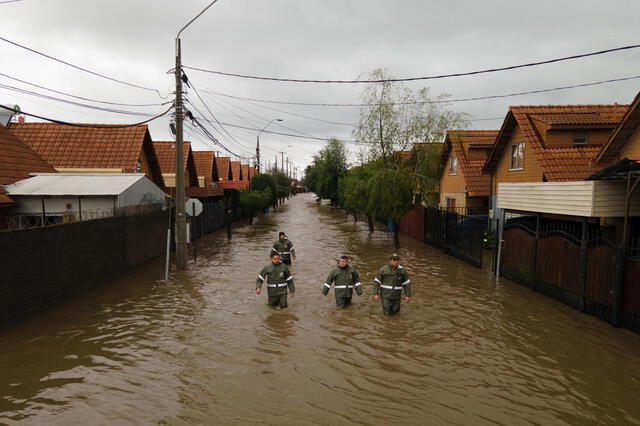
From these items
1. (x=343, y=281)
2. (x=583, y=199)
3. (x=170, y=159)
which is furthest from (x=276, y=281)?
(x=170, y=159)

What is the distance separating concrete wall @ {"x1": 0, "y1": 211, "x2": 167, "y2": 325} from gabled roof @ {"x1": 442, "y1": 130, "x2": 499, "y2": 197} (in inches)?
683

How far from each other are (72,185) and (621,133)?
1719cm

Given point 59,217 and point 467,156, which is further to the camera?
point 467,156

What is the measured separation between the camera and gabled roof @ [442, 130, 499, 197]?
2339cm

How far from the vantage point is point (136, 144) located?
20594mm

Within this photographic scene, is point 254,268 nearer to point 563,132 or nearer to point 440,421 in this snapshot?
point 440,421

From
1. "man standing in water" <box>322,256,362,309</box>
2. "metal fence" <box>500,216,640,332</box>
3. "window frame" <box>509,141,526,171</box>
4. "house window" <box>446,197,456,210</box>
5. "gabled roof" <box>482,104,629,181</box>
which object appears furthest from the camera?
"house window" <box>446,197,456,210</box>

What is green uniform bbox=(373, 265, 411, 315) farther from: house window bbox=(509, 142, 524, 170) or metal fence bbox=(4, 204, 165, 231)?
house window bbox=(509, 142, 524, 170)

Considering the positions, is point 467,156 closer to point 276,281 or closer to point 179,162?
point 179,162

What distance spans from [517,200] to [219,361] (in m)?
10.6

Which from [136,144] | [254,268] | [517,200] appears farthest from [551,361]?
[136,144]

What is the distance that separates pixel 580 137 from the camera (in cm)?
1745

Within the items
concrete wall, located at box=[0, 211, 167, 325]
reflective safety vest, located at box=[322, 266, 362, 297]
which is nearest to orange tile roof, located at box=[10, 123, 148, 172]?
concrete wall, located at box=[0, 211, 167, 325]

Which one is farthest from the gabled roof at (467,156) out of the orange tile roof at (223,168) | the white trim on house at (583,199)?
the orange tile roof at (223,168)
